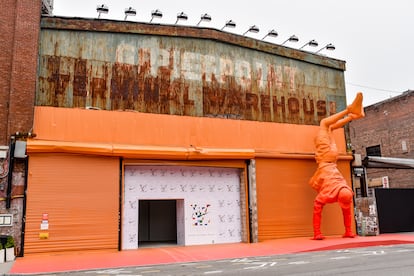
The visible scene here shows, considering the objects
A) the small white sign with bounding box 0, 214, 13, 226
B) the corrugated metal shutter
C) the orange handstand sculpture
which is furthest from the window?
the small white sign with bounding box 0, 214, 13, 226

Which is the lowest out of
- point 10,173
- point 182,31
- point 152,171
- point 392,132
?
point 10,173

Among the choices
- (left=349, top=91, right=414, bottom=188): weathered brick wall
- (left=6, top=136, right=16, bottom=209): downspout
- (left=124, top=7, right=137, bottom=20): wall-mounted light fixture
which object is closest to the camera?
(left=6, top=136, right=16, bottom=209): downspout

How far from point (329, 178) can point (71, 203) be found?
9638 millimetres

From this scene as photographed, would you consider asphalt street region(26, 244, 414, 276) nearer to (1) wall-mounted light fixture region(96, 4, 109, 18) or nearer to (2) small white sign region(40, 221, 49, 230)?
(2) small white sign region(40, 221, 49, 230)

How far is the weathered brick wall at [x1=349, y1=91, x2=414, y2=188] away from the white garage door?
15.2m

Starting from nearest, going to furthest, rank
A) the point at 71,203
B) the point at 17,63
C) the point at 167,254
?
1. the point at 167,254
2. the point at 71,203
3. the point at 17,63

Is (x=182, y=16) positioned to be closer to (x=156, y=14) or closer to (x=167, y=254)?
(x=156, y=14)

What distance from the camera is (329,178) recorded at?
630 inches

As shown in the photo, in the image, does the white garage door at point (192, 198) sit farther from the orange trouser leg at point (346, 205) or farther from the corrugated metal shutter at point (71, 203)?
the orange trouser leg at point (346, 205)

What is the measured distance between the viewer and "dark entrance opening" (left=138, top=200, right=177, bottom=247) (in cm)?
1845

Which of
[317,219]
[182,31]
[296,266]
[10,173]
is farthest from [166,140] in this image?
[296,266]

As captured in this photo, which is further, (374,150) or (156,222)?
(374,150)

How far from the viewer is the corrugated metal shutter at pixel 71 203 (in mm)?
13086

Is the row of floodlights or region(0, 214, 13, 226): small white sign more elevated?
the row of floodlights
